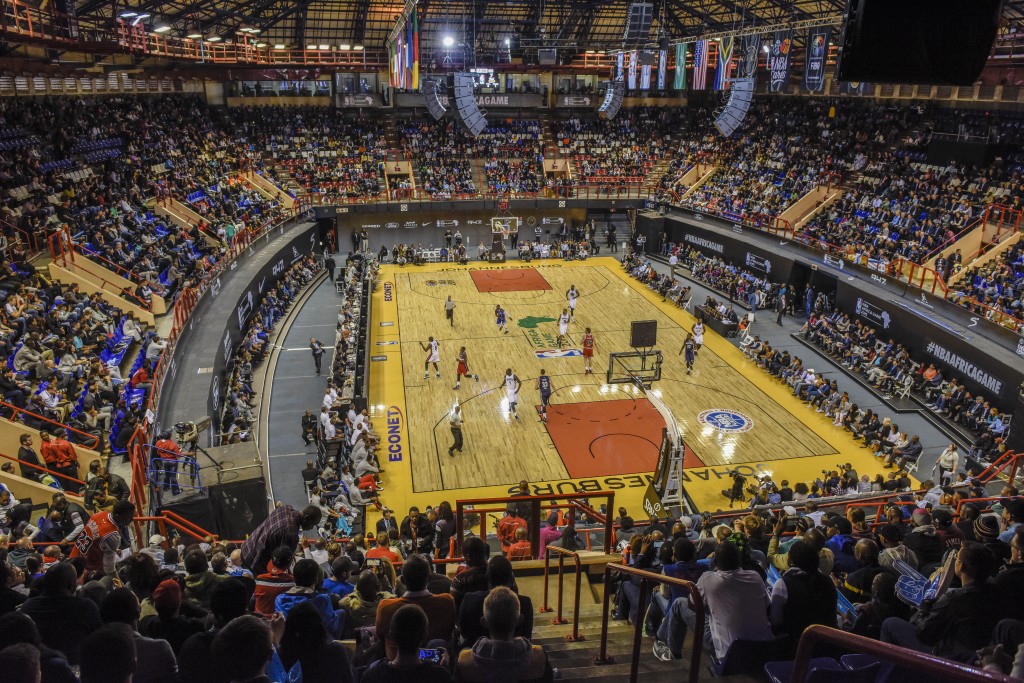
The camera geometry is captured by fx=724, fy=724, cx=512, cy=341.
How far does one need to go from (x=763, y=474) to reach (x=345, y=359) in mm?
12015

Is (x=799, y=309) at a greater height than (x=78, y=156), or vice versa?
(x=78, y=156)

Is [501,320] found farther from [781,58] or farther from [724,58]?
[781,58]

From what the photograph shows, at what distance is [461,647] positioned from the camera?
16.2ft

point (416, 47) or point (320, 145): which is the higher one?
point (416, 47)

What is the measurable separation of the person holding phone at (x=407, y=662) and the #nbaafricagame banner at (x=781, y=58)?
23.1 metres

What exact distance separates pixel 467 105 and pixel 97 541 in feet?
55.1

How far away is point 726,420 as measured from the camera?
65.6 ft

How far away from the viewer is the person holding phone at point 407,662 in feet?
11.8

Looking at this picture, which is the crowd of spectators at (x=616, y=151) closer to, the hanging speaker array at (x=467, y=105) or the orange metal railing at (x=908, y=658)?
the hanging speaker array at (x=467, y=105)

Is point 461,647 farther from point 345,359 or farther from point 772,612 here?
point 345,359

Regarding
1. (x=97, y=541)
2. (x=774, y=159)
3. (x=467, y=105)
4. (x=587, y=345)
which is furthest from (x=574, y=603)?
(x=774, y=159)

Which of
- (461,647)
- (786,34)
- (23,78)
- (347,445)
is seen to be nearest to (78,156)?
(23,78)

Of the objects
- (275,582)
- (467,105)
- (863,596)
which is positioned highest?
(467,105)

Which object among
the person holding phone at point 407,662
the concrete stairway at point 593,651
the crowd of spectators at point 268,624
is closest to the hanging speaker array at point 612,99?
the concrete stairway at point 593,651
